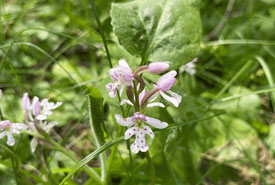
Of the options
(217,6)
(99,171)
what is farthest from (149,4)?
(217,6)

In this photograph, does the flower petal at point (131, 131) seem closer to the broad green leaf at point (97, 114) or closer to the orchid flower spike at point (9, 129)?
the broad green leaf at point (97, 114)

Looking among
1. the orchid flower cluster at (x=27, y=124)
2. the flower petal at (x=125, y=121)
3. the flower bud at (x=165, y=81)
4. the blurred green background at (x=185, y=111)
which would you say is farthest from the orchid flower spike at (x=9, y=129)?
the flower bud at (x=165, y=81)

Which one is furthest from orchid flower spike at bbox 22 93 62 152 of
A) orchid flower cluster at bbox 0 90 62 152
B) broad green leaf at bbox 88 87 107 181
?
broad green leaf at bbox 88 87 107 181

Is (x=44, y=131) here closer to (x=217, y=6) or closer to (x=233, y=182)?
(x=233, y=182)

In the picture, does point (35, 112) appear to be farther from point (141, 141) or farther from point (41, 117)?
point (141, 141)

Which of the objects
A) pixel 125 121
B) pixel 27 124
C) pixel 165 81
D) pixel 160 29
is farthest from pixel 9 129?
pixel 160 29

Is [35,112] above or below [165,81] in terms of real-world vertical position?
above
